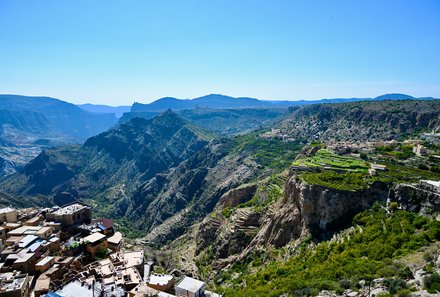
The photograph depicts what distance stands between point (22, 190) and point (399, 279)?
224418 millimetres

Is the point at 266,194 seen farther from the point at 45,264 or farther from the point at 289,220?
the point at 45,264

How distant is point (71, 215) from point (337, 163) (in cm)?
4265

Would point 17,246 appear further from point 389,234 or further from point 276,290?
point 389,234

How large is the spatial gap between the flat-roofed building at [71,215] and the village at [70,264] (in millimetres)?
131

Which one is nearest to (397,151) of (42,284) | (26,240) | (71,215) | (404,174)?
(404,174)

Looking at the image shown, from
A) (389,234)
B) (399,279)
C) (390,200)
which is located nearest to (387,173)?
(390,200)

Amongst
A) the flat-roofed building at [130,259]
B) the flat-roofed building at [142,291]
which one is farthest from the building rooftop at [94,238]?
the flat-roofed building at [142,291]

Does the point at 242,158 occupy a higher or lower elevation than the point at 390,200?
lower

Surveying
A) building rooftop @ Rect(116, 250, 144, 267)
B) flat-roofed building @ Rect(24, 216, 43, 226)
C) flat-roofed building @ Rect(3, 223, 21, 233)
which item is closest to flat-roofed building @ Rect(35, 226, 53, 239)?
flat-roofed building @ Rect(24, 216, 43, 226)

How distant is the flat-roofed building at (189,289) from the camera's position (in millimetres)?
32719

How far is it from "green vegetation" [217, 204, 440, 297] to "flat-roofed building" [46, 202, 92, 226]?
82.1 ft

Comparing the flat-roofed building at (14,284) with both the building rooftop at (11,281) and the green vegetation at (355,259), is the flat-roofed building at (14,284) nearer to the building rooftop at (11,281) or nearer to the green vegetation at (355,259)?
the building rooftop at (11,281)

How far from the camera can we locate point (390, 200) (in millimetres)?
38375

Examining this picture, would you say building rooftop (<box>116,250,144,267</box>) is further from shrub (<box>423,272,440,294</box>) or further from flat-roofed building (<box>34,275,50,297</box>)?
shrub (<box>423,272,440,294</box>)
